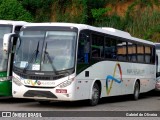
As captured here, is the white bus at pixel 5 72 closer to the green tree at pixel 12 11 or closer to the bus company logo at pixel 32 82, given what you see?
the bus company logo at pixel 32 82

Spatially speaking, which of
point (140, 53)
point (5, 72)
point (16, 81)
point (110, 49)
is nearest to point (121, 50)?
point (110, 49)

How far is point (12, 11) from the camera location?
38719 millimetres

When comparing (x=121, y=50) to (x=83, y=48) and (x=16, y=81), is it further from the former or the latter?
(x=16, y=81)

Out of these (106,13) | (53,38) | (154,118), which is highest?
(106,13)

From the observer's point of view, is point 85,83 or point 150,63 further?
point 150,63

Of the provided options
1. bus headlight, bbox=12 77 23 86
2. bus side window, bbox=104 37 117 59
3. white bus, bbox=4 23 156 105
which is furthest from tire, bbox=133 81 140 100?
bus headlight, bbox=12 77 23 86

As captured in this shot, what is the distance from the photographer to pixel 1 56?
1839 cm

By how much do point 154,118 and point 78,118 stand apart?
2194 mm

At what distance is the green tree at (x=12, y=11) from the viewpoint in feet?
127

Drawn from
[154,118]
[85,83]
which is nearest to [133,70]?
[85,83]

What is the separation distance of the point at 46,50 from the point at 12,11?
74.4 feet

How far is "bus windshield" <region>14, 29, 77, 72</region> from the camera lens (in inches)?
648

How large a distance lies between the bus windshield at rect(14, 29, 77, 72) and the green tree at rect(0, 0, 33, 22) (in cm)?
2152

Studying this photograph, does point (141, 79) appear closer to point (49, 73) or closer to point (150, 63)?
point (150, 63)
